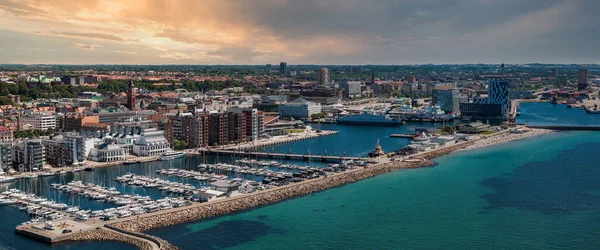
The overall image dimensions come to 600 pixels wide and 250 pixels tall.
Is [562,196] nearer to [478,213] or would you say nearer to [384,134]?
[478,213]

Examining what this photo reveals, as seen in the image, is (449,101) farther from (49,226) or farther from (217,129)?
(49,226)

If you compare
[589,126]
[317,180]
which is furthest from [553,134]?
[317,180]

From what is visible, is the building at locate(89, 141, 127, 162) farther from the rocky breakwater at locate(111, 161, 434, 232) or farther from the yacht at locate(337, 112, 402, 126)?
the yacht at locate(337, 112, 402, 126)

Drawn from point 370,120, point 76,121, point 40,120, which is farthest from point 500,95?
point 40,120

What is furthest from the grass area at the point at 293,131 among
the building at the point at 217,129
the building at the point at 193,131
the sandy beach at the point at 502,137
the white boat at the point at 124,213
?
the white boat at the point at 124,213

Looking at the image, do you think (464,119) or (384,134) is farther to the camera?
(464,119)

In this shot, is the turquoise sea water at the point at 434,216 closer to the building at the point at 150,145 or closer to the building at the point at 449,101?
the building at the point at 150,145

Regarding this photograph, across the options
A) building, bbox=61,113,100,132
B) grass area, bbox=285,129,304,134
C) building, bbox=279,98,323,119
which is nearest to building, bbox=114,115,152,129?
building, bbox=61,113,100,132
